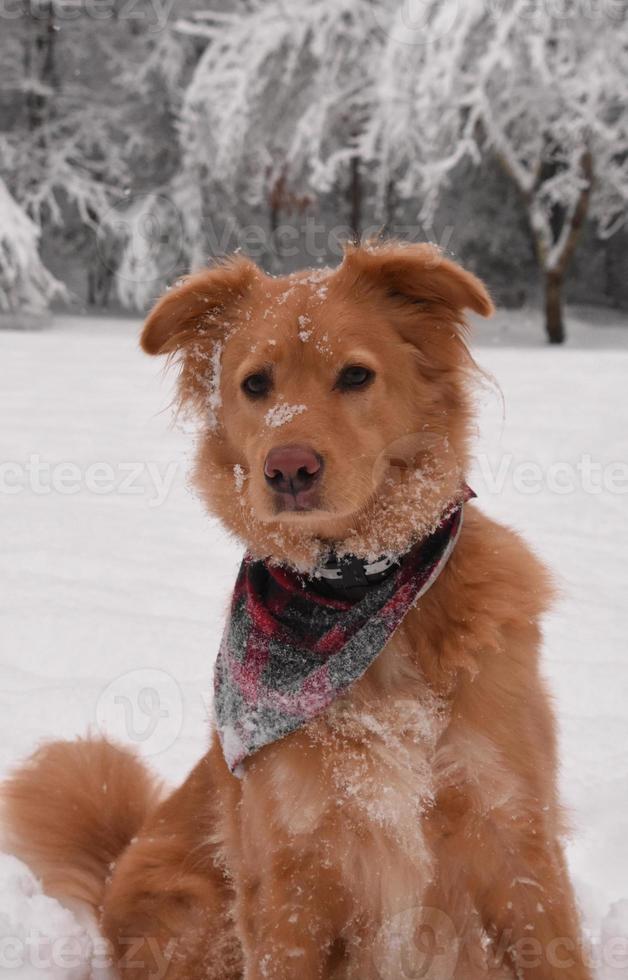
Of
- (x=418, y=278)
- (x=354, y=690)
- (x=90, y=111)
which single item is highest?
(x=418, y=278)

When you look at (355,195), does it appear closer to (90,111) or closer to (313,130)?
(313,130)

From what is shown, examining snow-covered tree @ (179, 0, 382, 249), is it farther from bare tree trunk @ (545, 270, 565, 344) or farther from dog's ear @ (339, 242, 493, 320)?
dog's ear @ (339, 242, 493, 320)

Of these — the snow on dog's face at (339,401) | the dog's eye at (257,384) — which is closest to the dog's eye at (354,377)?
the snow on dog's face at (339,401)

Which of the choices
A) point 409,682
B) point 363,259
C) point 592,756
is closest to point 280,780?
point 409,682

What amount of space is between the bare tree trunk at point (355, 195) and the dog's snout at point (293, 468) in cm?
1731

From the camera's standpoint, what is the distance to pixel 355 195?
19.0 m

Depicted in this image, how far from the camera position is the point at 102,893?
2.68 m

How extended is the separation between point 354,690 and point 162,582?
3079mm

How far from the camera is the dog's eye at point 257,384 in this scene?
7.84 ft

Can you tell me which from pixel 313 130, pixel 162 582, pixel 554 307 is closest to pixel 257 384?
pixel 162 582

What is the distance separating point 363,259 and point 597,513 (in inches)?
161

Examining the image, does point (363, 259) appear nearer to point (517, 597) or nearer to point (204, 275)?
point (204, 275)

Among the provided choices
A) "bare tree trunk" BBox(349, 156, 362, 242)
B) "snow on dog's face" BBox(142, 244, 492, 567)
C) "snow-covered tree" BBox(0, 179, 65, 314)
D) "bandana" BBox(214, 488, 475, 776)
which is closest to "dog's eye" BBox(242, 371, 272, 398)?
"snow on dog's face" BBox(142, 244, 492, 567)

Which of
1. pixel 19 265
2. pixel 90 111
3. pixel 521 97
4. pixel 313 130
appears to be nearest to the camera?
pixel 521 97
